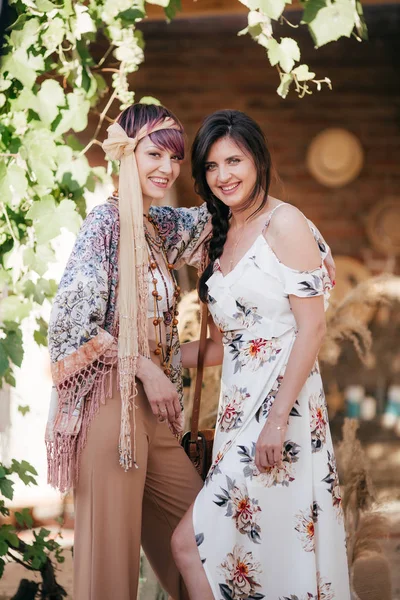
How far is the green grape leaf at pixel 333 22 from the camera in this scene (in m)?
2.46

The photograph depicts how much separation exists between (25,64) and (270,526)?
1648 mm

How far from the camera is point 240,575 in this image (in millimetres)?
2393

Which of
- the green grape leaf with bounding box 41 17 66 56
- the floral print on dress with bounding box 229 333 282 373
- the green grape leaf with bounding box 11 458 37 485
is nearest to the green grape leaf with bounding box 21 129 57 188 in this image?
the green grape leaf with bounding box 41 17 66 56

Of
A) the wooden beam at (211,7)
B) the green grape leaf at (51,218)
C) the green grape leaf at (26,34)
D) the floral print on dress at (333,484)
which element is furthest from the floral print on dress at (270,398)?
the wooden beam at (211,7)

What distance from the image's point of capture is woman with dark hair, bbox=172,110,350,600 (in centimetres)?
237

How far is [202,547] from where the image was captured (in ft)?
7.84

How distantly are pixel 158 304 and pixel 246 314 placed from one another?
30 cm

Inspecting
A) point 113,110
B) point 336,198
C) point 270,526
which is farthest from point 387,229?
point 270,526

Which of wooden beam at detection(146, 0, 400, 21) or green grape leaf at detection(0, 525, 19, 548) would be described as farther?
wooden beam at detection(146, 0, 400, 21)

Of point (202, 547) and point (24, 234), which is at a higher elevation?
point (24, 234)

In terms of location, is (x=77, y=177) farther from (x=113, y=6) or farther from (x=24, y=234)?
(x=113, y=6)

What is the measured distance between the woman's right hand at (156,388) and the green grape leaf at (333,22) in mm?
1044

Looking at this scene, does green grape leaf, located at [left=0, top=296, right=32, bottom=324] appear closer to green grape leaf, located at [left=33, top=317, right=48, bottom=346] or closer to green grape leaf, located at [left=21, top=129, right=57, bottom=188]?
green grape leaf, located at [left=33, top=317, right=48, bottom=346]

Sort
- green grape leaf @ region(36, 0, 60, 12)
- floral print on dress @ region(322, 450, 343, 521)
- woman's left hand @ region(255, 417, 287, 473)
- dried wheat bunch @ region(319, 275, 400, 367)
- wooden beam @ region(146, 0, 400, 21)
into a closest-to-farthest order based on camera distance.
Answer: woman's left hand @ region(255, 417, 287, 473) → floral print on dress @ region(322, 450, 343, 521) → green grape leaf @ region(36, 0, 60, 12) → dried wheat bunch @ region(319, 275, 400, 367) → wooden beam @ region(146, 0, 400, 21)
